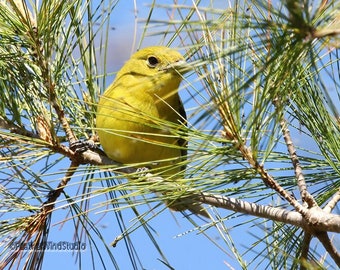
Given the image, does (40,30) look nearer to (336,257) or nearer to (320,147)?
(320,147)

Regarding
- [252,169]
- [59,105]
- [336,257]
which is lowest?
[336,257]

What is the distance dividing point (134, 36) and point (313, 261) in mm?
970

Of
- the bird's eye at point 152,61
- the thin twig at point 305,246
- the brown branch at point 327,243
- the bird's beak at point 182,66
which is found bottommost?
the brown branch at point 327,243

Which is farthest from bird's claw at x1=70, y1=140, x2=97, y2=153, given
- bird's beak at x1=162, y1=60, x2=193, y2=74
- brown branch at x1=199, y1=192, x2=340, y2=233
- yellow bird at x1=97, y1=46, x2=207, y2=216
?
brown branch at x1=199, y1=192, x2=340, y2=233

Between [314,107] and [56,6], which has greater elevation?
[56,6]

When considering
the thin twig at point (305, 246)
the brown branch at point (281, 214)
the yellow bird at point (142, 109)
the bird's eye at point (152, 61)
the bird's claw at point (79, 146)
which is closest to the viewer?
the brown branch at point (281, 214)

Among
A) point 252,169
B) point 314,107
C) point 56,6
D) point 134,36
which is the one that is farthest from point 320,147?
point 56,6

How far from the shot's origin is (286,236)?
203 centimetres

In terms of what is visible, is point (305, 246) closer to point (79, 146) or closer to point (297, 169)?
point (297, 169)

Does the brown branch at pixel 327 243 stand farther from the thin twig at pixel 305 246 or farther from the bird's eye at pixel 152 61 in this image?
the bird's eye at pixel 152 61

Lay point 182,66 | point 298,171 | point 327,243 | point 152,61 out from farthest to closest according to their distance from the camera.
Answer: point 152,61 → point 298,171 → point 327,243 → point 182,66

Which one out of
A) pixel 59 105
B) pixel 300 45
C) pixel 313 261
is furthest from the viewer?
pixel 59 105

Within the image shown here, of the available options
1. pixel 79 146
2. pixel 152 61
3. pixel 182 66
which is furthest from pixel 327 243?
pixel 152 61

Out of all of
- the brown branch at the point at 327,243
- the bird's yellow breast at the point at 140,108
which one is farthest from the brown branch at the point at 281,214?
the bird's yellow breast at the point at 140,108
